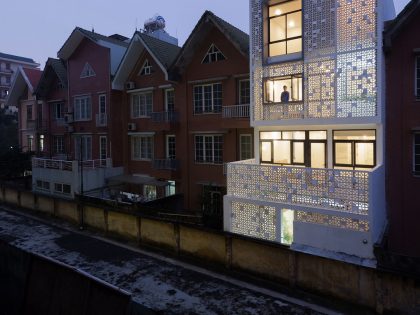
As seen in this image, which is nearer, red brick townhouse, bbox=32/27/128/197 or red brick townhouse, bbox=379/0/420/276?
red brick townhouse, bbox=379/0/420/276

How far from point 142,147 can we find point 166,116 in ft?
14.1

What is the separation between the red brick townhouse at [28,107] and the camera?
32531mm

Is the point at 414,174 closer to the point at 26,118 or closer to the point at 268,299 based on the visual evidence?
the point at 268,299

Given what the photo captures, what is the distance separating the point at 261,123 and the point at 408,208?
677 centimetres

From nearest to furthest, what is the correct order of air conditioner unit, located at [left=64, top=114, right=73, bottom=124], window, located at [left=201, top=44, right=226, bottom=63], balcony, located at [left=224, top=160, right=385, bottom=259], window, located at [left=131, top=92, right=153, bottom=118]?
balcony, located at [left=224, top=160, right=385, bottom=259] → window, located at [left=201, top=44, right=226, bottom=63] → window, located at [left=131, top=92, right=153, bottom=118] → air conditioner unit, located at [left=64, top=114, right=73, bottom=124]

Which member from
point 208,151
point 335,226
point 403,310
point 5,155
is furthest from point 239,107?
point 5,155

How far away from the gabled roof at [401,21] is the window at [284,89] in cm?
350

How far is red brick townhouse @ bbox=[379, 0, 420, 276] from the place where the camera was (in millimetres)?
13469

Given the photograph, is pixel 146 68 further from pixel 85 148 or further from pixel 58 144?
pixel 58 144

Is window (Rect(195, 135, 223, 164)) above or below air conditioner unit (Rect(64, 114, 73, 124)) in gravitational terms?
below

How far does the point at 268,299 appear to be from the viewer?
11.0 metres

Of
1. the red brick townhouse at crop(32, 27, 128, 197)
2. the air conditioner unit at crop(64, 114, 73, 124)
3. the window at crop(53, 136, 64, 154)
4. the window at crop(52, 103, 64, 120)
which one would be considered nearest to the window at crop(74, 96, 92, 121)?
the red brick townhouse at crop(32, 27, 128, 197)

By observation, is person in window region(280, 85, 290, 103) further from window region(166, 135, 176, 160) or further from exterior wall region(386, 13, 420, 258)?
window region(166, 135, 176, 160)

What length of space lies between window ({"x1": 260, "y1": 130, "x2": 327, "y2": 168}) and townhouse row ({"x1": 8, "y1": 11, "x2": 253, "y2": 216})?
115 inches
